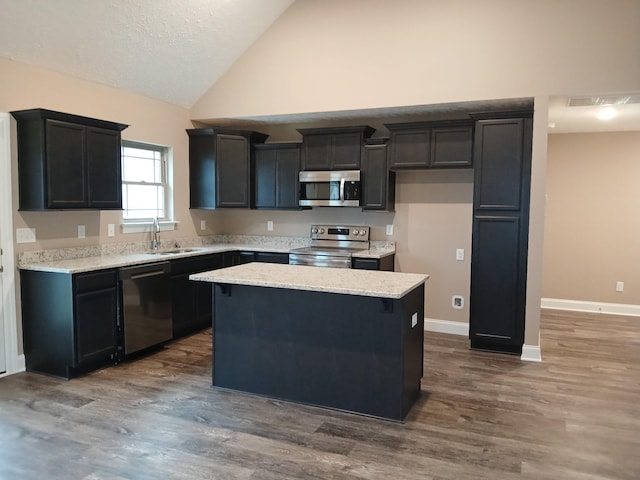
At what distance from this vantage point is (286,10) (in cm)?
534

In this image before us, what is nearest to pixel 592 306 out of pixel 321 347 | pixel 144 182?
pixel 321 347

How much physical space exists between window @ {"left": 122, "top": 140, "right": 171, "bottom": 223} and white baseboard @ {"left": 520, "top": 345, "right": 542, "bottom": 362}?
4.30 meters

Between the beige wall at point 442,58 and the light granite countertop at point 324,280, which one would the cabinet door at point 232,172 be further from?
the light granite countertop at point 324,280

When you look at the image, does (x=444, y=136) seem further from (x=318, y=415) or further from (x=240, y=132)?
(x=318, y=415)

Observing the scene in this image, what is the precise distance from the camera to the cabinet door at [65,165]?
3.97 meters

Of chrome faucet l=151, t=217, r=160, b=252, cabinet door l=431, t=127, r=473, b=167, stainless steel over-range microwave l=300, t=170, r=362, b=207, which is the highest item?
cabinet door l=431, t=127, r=473, b=167

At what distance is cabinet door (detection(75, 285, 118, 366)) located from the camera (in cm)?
394

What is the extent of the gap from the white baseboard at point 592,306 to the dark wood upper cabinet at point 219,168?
434 centimetres

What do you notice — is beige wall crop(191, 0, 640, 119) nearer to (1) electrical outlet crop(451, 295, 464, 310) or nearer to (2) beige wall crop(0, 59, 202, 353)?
(2) beige wall crop(0, 59, 202, 353)

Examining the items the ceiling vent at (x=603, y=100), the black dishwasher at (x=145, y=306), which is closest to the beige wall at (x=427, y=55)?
the ceiling vent at (x=603, y=100)

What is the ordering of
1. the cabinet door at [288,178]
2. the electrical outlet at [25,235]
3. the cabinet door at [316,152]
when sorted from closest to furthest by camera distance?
1. the electrical outlet at [25,235]
2. the cabinet door at [316,152]
3. the cabinet door at [288,178]

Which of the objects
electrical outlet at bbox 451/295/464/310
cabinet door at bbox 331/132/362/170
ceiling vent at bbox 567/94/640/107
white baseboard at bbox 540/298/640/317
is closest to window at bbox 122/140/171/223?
cabinet door at bbox 331/132/362/170

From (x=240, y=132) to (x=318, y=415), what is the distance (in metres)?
3.84

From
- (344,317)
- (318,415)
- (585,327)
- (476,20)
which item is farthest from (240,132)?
(585,327)
